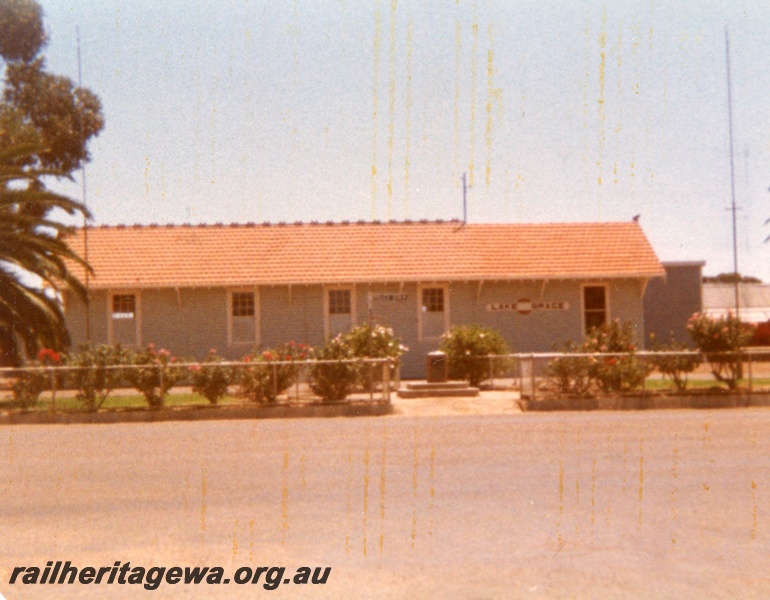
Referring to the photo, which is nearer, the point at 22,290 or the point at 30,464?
the point at 30,464

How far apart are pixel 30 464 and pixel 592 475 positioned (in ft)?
23.5

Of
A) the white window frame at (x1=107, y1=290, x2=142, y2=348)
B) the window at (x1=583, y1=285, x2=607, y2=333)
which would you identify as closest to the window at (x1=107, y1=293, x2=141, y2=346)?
the white window frame at (x1=107, y1=290, x2=142, y2=348)

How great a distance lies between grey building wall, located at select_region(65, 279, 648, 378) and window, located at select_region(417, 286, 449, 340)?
0.12 meters

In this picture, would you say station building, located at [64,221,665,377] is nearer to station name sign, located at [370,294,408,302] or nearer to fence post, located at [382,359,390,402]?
station name sign, located at [370,294,408,302]

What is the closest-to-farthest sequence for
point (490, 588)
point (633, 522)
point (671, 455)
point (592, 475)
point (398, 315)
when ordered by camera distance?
point (490, 588) < point (633, 522) < point (592, 475) < point (671, 455) < point (398, 315)

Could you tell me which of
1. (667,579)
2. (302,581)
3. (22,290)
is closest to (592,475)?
(667,579)

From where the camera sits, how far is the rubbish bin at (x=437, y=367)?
2098 centimetres

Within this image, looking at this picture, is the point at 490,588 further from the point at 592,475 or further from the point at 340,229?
the point at 340,229

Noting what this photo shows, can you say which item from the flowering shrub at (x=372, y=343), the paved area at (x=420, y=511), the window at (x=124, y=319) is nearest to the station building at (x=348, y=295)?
the window at (x=124, y=319)

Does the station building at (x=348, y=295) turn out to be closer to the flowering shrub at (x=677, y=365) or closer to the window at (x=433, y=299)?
the window at (x=433, y=299)

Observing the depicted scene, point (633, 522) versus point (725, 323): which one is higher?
point (725, 323)

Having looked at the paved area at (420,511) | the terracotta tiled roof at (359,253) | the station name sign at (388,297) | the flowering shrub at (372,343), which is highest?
the terracotta tiled roof at (359,253)

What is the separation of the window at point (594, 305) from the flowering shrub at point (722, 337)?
23.9 ft

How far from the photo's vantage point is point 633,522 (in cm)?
762
